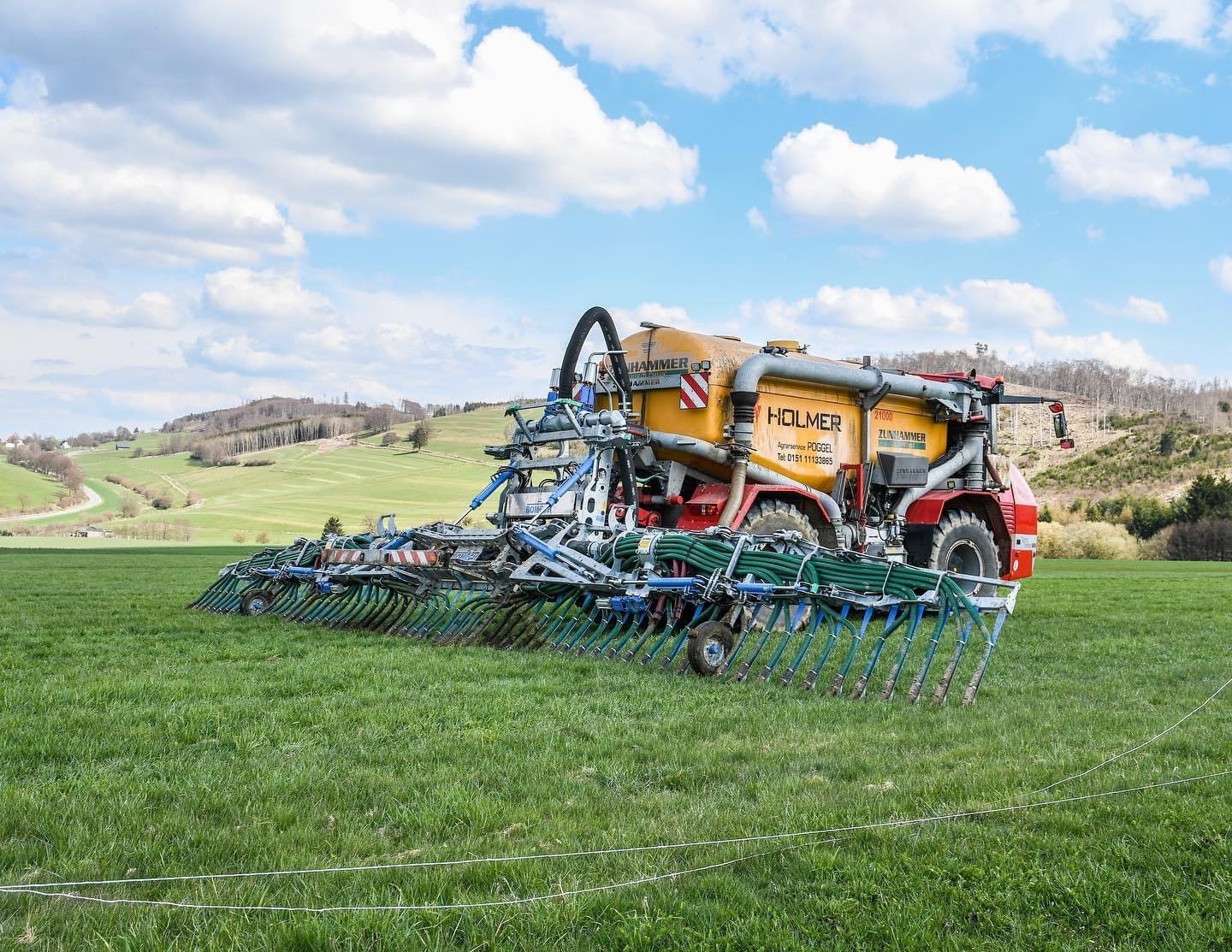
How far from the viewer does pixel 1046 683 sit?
794 cm

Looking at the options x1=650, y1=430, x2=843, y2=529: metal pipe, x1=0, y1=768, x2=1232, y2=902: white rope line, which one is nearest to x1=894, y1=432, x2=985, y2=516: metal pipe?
x1=650, y1=430, x2=843, y2=529: metal pipe

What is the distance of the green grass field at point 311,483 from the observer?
6612 cm

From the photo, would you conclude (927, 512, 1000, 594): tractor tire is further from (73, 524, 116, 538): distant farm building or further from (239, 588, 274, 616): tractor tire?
(73, 524, 116, 538): distant farm building

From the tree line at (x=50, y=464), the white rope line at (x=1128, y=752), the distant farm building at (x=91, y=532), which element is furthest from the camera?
the tree line at (x=50, y=464)

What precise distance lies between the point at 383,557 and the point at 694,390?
12.3ft

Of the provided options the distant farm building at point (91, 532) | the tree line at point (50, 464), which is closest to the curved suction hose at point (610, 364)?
the distant farm building at point (91, 532)

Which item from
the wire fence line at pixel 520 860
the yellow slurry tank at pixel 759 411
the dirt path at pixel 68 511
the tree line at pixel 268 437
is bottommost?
the dirt path at pixel 68 511

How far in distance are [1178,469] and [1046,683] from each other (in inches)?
3069

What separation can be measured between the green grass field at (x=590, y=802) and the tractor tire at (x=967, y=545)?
17.2 ft

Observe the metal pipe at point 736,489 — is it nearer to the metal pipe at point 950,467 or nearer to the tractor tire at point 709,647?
the tractor tire at point 709,647

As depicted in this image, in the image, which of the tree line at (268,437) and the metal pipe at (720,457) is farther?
the tree line at (268,437)

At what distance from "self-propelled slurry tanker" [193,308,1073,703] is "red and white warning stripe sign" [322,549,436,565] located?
1.0 inches

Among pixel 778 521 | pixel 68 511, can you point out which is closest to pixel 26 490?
pixel 68 511

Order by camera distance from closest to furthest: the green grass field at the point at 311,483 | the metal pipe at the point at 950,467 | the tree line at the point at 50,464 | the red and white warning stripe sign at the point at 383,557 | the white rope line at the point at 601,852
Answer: the white rope line at the point at 601,852
the red and white warning stripe sign at the point at 383,557
the metal pipe at the point at 950,467
the green grass field at the point at 311,483
the tree line at the point at 50,464
